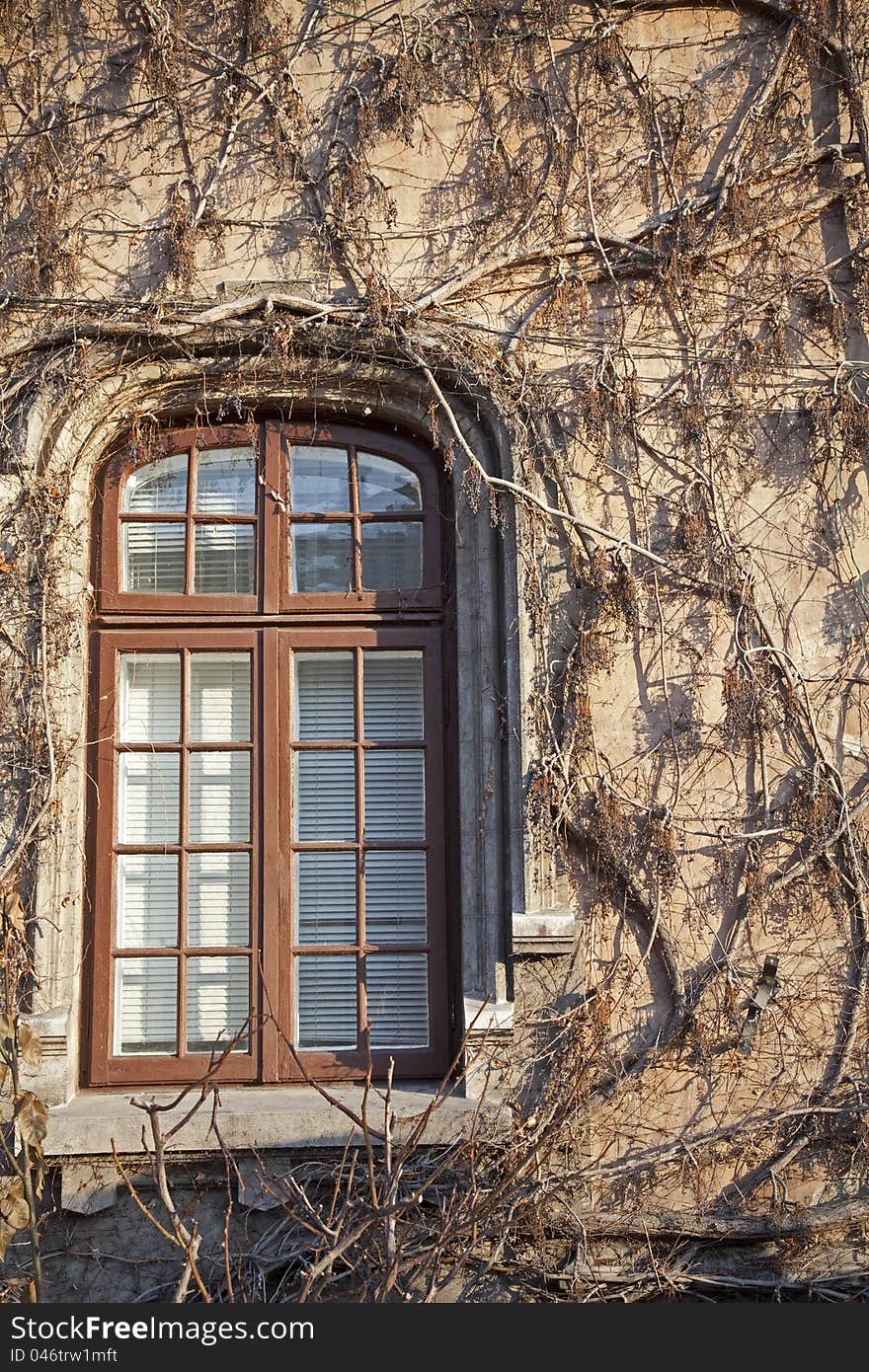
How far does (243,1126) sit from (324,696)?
1.60 meters

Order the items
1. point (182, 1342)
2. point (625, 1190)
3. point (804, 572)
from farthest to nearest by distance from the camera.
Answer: point (804, 572) → point (625, 1190) → point (182, 1342)

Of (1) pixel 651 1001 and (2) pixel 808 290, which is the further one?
(2) pixel 808 290

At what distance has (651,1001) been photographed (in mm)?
4941

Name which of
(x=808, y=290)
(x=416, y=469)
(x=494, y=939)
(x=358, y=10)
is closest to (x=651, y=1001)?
(x=494, y=939)

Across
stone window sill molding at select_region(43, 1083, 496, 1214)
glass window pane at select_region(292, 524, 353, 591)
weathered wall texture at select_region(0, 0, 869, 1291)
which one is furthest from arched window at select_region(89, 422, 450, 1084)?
stone window sill molding at select_region(43, 1083, 496, 1214)

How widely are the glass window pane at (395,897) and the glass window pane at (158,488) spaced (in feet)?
5.20

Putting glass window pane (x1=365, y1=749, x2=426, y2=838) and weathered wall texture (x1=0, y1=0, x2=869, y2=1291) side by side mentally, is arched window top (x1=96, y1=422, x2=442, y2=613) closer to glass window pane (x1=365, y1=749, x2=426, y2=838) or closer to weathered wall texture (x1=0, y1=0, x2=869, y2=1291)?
weathered wall texture (x1=0, y1=0, x2=869, y2=1291)

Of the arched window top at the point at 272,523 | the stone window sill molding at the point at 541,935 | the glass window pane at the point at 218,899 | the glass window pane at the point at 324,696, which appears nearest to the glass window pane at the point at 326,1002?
the glass window pane at the point at 218,899

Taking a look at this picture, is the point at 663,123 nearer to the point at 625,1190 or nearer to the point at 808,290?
the point at 808,290

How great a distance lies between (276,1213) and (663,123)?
428 cm

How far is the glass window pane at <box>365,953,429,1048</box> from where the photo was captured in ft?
16.7

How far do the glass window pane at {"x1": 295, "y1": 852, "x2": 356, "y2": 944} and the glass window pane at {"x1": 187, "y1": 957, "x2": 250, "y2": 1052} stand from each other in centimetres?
27

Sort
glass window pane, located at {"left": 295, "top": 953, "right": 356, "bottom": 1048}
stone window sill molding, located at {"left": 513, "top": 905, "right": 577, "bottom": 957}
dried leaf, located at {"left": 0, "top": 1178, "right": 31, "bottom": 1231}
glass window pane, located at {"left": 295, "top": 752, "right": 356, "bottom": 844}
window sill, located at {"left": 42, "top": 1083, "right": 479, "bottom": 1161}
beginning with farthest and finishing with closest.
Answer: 1. glass window pane, located at {"left": 295, "top": 752, "right": 356, "bottom": 844}
2. glass window pane, located at {"left": 295, "top": 953, "right": 356, "bottom": 1048}
3. stone window sill molding, located at {"left": 513, "top": 905, "right": 577, "bottom": 957}
4. window sill, located at {"left": 42, "top": 1083, "right": 479, "bottom": 1161}
5. dried leaf, located at {"left": 0, "top": 1178, "right": 31, "bottom": 1231}

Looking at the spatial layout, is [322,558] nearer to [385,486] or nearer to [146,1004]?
[385,486]
